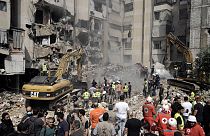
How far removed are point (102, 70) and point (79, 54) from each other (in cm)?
1430

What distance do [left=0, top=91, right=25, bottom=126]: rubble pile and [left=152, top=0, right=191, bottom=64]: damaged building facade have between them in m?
23.4

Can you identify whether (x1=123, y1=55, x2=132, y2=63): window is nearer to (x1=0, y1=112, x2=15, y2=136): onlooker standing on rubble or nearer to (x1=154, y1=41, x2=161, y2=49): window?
(x1=154, y1=41, x2=161, y2=49): window

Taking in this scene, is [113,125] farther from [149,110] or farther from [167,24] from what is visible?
[167,24]

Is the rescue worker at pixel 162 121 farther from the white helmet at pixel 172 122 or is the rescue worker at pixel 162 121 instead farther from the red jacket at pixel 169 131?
the white helmet at pixel 172 122

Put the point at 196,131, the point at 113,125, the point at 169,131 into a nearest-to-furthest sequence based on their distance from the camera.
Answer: the point at 196,131
the point at 169,131
the point at 113,125

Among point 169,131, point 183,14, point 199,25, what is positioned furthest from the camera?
point 183,14

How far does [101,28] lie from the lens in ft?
150

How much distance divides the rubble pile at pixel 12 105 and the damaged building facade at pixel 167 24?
76.8ft

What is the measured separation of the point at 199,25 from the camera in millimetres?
31859

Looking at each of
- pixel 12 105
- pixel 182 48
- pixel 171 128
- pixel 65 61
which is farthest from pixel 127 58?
pixel 171 128

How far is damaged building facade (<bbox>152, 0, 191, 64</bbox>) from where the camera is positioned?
38.8 meters

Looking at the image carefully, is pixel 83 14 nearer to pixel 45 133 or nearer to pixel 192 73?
pixel 192 73

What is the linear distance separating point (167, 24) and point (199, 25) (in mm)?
8501

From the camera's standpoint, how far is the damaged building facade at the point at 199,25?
3117 centimetres
